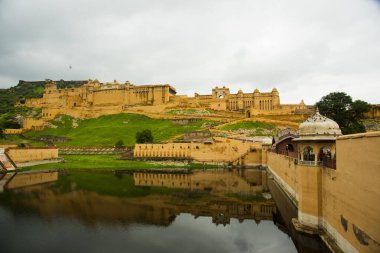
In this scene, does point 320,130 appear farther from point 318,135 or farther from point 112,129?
point 112,129

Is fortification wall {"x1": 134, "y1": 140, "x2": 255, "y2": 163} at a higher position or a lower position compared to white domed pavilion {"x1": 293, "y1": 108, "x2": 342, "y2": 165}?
lower

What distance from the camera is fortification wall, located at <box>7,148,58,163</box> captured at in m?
38.9

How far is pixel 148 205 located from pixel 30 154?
27989 mm

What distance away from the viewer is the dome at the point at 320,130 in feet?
47.9

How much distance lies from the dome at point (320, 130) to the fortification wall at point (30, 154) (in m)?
37.4

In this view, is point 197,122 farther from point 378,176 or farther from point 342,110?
point 378,176

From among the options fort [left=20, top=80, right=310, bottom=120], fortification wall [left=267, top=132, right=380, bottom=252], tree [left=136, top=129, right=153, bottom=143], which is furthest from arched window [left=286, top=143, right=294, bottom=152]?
fort [left=20, top=80, right=310, bottom=120]

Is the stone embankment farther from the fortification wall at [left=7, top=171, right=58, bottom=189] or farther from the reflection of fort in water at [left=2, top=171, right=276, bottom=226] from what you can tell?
the reflection of fort in water at [left=2, top=171, right=276, bottom=226]

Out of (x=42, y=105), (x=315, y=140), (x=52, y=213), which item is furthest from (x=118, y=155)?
(x=42, y=105)

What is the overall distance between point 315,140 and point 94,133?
191 ft

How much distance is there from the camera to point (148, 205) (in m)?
21.4

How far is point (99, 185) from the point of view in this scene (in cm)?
2880

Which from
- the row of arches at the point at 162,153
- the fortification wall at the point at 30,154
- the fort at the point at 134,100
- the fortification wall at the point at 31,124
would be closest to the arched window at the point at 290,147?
the row of arches at the point at 162,153

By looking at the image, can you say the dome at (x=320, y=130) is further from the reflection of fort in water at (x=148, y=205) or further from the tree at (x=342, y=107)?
the tree at (x=342, y=107)
